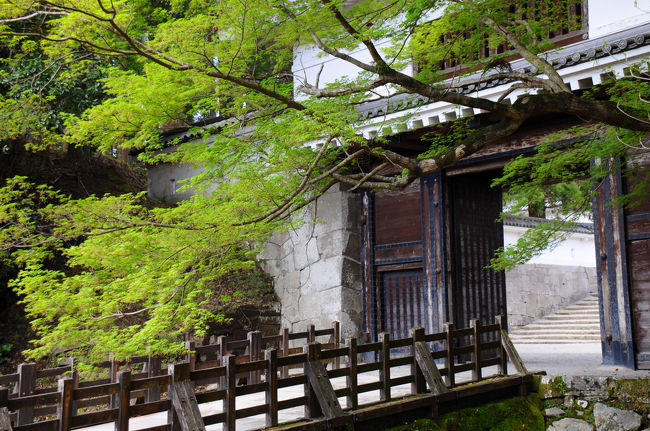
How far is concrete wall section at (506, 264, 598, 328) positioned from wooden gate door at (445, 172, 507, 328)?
6.81m

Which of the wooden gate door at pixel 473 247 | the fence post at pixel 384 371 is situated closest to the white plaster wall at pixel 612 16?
the wooden gate door at pixel 473 247

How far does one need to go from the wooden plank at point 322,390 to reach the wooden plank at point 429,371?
1.51 metres

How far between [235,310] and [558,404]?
→ 729 centimetres

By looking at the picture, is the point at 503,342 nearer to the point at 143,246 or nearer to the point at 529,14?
the point at 529,14

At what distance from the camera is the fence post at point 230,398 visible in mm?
5852

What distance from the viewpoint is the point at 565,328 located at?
17.6 metres

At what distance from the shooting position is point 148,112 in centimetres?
734

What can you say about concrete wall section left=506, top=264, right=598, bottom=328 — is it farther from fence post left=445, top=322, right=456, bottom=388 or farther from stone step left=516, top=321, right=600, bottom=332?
fence post left=445, top=322, right=456, bottom=388

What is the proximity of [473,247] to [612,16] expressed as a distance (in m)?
4.63

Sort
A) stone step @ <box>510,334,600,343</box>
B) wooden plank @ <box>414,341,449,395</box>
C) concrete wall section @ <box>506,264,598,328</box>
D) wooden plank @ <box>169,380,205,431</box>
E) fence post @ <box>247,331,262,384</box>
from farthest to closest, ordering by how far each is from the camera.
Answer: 1. concrete wall section @ <box>506,264,598,328</box>
2. stone step @ <box>510,334,600,343</box>
3. fence post @ <box>247,331,262,384</box>
4. wooden plank @ <box>414,341,449,395</box>
5. wooden plank @ <box>169,380,205,431</box>

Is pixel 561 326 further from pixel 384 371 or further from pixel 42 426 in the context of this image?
pixel 42 426

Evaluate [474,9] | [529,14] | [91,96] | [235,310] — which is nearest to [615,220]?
[529,14]

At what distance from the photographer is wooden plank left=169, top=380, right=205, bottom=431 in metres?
5.54

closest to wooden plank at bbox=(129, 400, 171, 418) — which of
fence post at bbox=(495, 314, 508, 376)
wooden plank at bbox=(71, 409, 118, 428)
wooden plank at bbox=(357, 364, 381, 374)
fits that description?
wooden plank at bbox=(71, 409, 118, 428)
